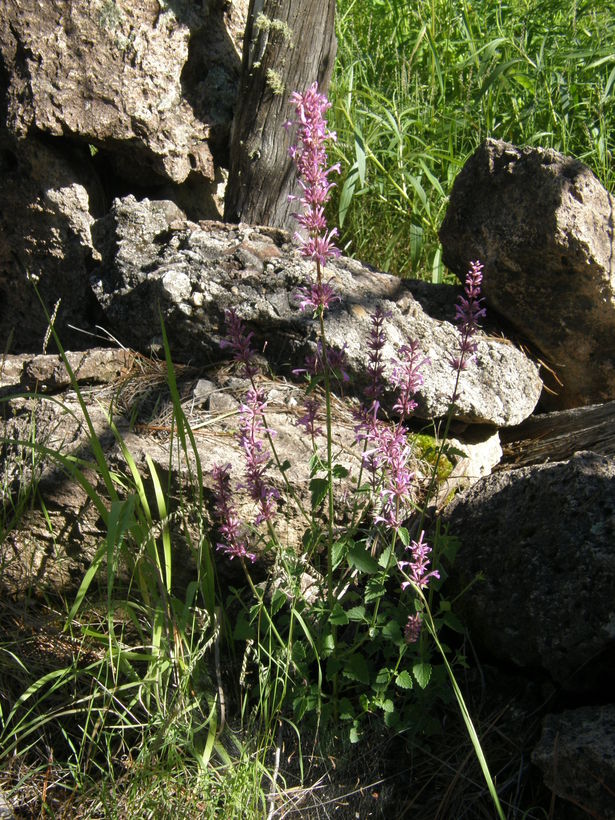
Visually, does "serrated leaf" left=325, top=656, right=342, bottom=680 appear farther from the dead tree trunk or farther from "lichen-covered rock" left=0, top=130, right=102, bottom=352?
the dead tree trunk

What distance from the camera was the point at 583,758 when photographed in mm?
1902

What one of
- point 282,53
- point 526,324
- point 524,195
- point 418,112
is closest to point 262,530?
point 526,324

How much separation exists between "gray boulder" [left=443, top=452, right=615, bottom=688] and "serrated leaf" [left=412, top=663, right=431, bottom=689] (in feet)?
1.12

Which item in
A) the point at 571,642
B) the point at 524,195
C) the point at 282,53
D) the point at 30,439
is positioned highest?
the point at 282,53

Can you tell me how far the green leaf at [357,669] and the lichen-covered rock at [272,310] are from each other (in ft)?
3.73

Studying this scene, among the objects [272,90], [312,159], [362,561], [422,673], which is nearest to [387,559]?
[362,561]

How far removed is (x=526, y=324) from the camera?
3.46 meters

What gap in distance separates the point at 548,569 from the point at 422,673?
491 mm

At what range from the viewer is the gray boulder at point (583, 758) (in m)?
1.86

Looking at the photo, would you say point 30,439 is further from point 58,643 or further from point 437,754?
point 437,754

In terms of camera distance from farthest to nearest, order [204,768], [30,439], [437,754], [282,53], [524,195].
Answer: [282,53] → [524,195] → [30,439] → [437,754] → [204,768]

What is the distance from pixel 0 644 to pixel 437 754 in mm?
1410

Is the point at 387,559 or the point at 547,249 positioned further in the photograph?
the point at 547,249

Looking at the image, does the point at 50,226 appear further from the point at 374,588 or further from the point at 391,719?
the point at 391,719
